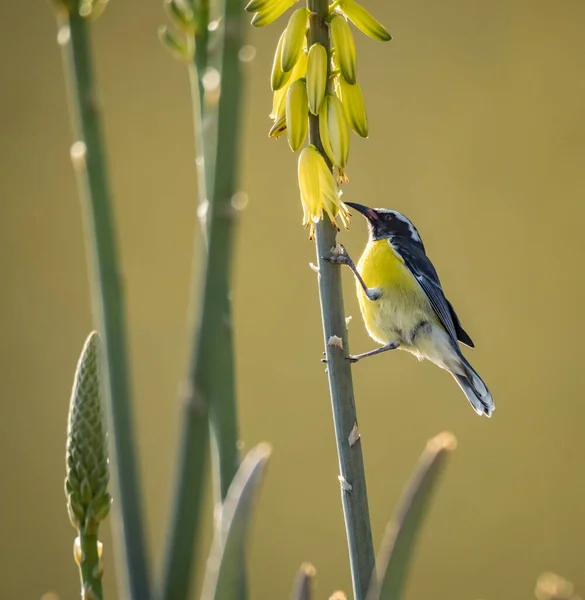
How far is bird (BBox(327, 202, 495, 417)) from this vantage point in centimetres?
171

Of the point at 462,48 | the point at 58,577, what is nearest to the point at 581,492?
the point at 462,48

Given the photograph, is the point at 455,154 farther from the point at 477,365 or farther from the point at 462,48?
the point at 477,365

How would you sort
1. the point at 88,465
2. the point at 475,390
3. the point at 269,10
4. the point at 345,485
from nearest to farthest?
the point at 88,465
the point at 345,485
the point at 269,10
the point at 475,390

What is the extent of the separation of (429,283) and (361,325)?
3.73ft

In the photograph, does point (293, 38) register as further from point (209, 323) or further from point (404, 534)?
point (404, 534)

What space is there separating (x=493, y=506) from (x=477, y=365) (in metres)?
0.49

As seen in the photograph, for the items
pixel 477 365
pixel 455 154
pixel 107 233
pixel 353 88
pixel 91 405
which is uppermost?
pixel 455 154

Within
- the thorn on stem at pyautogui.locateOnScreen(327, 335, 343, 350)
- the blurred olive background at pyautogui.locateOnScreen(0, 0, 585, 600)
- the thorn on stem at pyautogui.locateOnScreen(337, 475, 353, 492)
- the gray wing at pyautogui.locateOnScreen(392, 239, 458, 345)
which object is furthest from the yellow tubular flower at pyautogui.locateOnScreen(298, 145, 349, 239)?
the blurred olive background at pyautogui.locateOnScreen(0, 0, 585, 600)

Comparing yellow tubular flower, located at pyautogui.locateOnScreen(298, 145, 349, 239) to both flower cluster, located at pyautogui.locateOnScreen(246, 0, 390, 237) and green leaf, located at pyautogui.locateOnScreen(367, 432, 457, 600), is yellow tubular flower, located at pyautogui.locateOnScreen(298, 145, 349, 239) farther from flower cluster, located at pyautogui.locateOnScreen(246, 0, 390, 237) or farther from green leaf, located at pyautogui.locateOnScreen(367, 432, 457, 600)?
green leaf, located at pyautogui.locateOnScreen(367, 432, 457, 600)

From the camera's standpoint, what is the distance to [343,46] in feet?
2.69

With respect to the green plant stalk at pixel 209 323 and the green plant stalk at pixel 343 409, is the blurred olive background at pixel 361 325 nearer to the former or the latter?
the green plant stalk at pixel 343 409

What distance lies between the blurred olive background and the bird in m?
1.13

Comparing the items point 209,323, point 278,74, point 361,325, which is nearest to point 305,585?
point 209,323

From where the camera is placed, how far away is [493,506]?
3023mm
